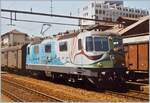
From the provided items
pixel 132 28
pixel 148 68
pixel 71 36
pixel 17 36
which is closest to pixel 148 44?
pixel 148 68

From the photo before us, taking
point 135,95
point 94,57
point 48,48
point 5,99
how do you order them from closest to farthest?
point 135,95 → point 5,99 → point 94,57 → point 48,48

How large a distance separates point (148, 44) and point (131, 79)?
279cm

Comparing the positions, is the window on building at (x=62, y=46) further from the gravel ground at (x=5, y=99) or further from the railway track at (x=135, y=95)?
the gravel ground at (x=5, y=99)

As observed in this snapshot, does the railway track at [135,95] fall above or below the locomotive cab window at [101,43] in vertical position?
below

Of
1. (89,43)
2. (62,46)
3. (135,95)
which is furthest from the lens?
(62,46)

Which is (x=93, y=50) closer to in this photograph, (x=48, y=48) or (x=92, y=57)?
(x=92, y=57)

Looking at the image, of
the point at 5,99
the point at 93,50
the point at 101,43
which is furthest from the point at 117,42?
the point at 5,99

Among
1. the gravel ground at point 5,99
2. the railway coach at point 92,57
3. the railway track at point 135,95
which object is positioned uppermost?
the railway coach at point 92,57

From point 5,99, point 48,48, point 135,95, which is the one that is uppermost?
point 48,48

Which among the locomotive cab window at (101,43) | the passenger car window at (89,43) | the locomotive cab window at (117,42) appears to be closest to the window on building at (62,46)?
the passenger car window at (89,43)

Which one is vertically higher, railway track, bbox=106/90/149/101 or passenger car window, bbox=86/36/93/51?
passenger car window, bbox=86/36/93/51

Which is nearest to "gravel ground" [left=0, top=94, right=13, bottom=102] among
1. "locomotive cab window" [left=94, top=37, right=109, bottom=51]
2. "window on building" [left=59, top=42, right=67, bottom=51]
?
"window on building" [left=59, top=42, right=67, bottom=51]

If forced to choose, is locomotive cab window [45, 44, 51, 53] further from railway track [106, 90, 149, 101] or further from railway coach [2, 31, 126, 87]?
railway track [106, 90, 149, 101]

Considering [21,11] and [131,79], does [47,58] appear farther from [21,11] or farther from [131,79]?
[131,79]
